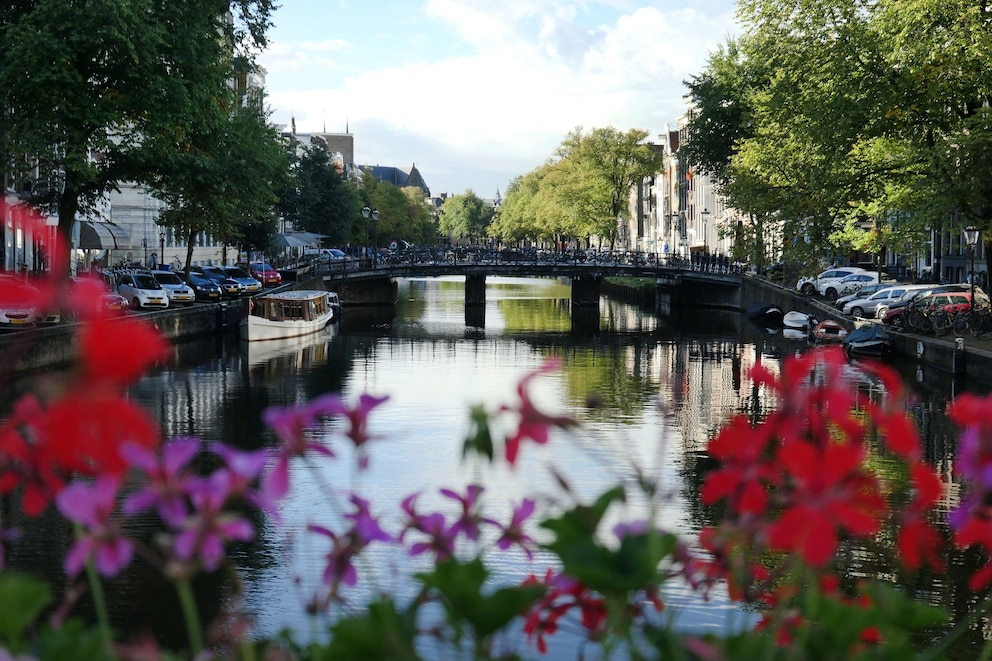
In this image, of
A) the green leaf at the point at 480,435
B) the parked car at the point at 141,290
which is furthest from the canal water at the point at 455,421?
the parked car at the point at 141,290

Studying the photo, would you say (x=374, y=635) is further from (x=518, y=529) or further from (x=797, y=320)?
(x=797, y=320)

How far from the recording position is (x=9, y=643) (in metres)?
2.77

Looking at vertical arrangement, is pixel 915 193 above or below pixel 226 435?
above

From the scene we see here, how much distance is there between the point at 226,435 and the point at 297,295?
107 ft

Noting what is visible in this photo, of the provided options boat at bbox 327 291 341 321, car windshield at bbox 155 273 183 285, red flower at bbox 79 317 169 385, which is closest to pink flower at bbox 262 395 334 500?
red flower at bbox 79 317 169 385

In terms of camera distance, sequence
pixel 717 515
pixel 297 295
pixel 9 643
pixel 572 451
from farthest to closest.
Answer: pixel 297 295, pixel 572 451, pixel 717 515, pixel 9 643

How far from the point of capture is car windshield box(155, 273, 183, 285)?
176 feet

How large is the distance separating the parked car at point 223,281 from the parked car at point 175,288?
5.45m

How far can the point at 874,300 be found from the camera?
5134cm

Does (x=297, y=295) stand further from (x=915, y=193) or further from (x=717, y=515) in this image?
(x=717, y=515)

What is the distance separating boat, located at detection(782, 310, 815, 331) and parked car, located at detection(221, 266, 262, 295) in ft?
80.3

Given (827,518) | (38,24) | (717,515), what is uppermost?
(38,24)

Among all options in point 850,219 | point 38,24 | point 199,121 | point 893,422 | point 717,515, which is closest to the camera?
point 893,422

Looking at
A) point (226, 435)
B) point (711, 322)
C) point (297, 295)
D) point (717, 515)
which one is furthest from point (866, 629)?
point (711, 322)
